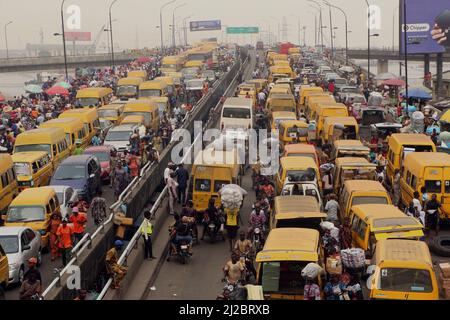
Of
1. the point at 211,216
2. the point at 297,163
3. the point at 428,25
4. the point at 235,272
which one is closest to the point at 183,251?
the point at 211,216

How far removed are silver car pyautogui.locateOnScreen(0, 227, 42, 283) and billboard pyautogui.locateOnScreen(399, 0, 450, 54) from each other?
5858 centimetres

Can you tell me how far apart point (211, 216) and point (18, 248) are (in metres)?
5.70

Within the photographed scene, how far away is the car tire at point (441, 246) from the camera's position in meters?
20.6

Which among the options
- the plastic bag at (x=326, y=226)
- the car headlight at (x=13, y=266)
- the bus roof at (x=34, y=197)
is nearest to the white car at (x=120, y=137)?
the bus roof at (x=34, y=197)

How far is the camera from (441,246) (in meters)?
20.7

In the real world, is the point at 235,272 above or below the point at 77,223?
below

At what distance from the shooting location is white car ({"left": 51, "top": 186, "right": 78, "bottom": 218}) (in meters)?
23.2

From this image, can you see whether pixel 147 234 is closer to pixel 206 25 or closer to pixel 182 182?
pixel 182 182

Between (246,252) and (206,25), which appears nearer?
(246,252)

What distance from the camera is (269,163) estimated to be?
2873cm

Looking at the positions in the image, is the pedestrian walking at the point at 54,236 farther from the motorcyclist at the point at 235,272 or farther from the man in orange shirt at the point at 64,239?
the motorcyclist at the point at 235,272

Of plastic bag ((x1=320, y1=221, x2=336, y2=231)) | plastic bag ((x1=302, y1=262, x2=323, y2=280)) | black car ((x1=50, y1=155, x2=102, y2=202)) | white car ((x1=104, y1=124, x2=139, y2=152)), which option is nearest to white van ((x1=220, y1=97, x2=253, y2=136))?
white car ((x1=104, y1=124, x2=139, y2=152))

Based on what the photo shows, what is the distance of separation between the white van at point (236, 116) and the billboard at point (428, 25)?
36.9 meters

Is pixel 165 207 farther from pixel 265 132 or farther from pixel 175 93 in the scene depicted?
pixel 175 93
